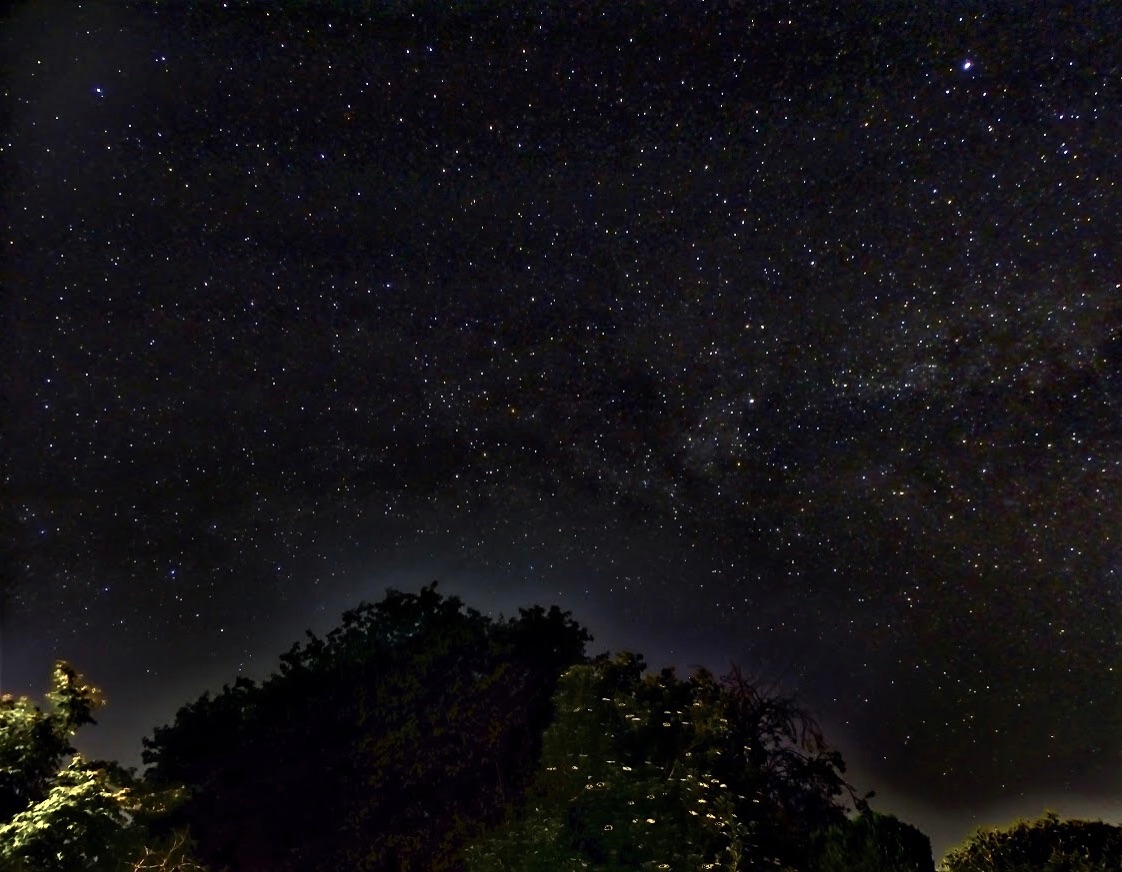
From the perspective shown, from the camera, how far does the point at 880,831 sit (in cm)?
987

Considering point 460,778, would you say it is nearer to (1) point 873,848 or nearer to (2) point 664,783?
(2) point 664,783

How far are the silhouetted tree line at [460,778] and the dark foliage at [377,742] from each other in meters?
0.04

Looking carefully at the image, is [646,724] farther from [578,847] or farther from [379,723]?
[379,723]

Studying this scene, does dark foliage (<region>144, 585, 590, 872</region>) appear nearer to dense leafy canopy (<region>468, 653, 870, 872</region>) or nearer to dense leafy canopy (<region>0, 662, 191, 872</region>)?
dense leafy canopy (<region>468, 653, 870, 872</region>)

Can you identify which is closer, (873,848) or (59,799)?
(59,799)

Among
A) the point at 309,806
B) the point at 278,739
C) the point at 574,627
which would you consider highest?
the point at 574,627

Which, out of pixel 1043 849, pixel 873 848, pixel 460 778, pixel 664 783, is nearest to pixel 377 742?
pixel 460 778

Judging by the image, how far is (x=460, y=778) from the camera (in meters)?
13.0

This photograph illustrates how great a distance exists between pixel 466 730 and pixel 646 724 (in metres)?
4.21

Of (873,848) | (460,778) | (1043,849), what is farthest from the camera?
(460,778)

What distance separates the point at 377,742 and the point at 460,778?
188cm

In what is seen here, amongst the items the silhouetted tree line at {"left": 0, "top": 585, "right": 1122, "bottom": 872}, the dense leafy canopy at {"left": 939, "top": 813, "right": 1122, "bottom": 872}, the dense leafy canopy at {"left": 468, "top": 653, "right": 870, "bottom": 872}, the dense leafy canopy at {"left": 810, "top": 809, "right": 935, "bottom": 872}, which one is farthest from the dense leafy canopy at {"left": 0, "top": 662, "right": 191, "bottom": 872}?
the dense leafy canopy at {"left": 939, "top": 813, "right": 1122, "bottom": 872}

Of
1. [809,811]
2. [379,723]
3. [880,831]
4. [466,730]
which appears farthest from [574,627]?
[880,831]

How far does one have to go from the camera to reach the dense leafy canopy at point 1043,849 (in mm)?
8562
